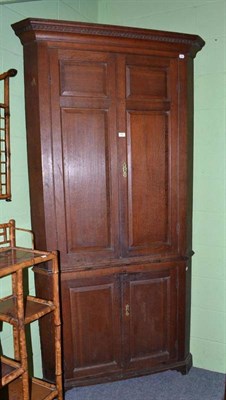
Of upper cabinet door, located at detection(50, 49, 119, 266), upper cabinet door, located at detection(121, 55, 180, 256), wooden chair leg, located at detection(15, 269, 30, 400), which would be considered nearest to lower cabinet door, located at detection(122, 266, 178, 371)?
upper cabinet door, located at detection(121, 55, 180, 256)

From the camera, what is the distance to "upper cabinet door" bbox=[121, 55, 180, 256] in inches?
78.5

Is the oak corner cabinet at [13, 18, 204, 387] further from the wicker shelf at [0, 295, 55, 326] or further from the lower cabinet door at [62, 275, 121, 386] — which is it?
the wicker shelf at [0, 295, 55, 326]

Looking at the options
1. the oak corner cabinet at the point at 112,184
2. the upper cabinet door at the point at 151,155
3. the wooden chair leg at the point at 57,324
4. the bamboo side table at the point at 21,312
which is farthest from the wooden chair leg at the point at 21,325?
the upper cabinet door at the point at 151,155

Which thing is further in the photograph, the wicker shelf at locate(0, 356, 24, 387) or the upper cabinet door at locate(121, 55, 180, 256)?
the upper cabinet door at locate(121, 55, 180, 256)

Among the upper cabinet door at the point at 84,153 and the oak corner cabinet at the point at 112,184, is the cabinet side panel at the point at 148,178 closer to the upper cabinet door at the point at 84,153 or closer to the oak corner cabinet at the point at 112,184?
the oak corner cabinet at the point at 112,184

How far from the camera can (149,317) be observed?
2.16m

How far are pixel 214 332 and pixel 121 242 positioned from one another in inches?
40.1

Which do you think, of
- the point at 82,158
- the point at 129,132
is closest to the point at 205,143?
the point at 129,132

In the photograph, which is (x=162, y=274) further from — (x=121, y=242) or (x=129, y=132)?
(x=129, y=132)

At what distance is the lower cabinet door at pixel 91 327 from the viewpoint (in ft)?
6.60

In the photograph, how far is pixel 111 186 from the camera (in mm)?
1997

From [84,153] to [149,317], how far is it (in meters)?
1.12

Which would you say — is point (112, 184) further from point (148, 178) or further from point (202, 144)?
point (202, 144)

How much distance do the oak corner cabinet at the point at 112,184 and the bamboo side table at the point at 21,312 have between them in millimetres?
187
